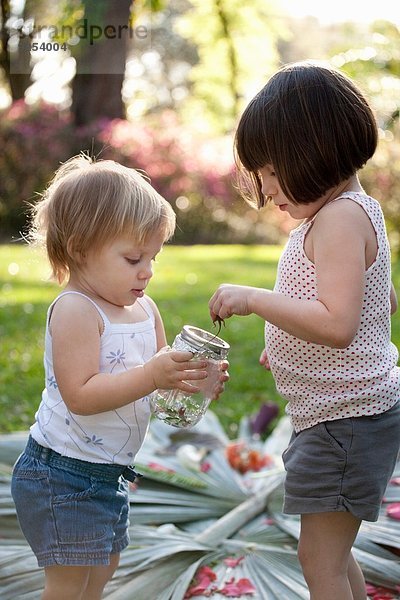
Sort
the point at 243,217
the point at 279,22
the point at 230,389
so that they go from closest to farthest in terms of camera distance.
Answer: the point at 230,389, the point at 243,217, the point at 279,22

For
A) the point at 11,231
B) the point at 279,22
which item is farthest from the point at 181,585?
the point at 279,22

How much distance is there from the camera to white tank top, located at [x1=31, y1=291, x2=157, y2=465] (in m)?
2.11

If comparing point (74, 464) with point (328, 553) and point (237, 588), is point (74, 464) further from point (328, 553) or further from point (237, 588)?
point (237, 588)

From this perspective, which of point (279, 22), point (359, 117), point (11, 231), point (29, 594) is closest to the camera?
point (359, 117)

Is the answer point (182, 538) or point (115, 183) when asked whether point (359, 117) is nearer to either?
point (115, 183)

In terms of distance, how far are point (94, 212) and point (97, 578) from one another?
93cm

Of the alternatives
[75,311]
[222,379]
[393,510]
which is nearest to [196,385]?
[222,379]

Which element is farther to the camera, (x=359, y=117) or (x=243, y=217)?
(x=243, y=217)

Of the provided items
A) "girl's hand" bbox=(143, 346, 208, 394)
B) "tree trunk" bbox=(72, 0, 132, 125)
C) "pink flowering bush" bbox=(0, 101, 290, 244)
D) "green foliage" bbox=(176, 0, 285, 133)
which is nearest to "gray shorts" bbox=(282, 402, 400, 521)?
"girl's hand" bbox=(143, 346, 208, 394)

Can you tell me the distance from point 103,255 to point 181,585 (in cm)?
108

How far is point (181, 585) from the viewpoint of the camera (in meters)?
2.63

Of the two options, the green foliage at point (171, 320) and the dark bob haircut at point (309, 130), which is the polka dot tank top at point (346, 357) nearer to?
the dark bob haircut at point (309, 130)

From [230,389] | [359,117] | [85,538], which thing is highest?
[359,117]

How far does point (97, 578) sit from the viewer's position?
7.56ft
